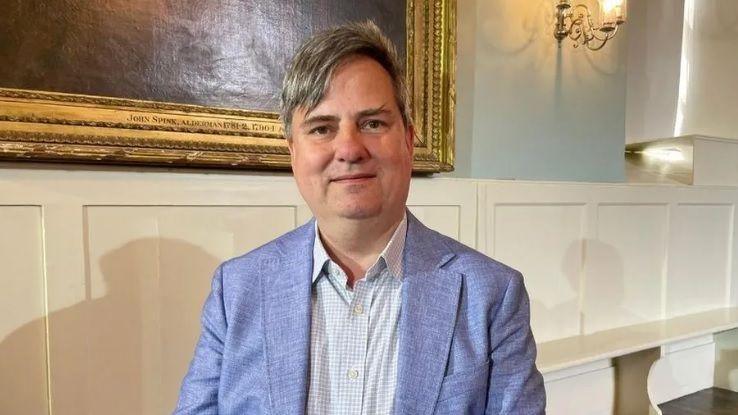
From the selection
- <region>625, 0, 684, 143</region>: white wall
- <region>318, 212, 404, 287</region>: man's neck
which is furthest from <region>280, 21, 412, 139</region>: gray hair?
<region>625, 0, 684, 143</region>: white wall

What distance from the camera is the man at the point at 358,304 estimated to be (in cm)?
88

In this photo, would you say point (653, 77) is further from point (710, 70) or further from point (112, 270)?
point (112, 270)

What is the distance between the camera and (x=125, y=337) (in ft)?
4.77

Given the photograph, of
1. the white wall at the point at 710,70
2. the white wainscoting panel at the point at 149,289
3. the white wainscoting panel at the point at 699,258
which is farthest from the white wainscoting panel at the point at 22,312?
the white wall at the point at 710,70

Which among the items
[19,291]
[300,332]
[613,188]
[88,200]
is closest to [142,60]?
[88,200]

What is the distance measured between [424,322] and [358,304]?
0.12 m

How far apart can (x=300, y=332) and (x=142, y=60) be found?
926 millimetres

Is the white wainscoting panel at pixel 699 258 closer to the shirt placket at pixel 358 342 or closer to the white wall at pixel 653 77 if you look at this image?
the white wall at pixel 653 77

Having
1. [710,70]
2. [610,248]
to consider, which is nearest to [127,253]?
[610,248]

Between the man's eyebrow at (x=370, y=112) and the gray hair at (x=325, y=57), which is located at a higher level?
the gray hair at (x=325, y=57)

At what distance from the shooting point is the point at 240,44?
1542mm

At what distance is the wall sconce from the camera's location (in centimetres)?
222

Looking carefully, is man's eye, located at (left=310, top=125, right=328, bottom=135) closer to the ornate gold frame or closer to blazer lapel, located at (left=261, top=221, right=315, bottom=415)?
blazer lapel, located at (left=261, top=221, right=315, bottom=415)

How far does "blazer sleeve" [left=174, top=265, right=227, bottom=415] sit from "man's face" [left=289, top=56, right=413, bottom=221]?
278 millimetres
